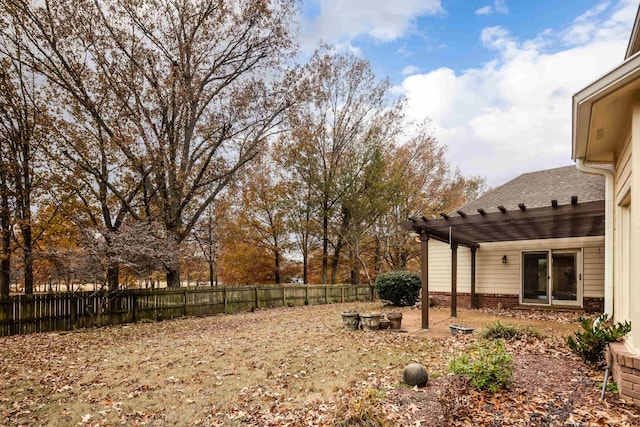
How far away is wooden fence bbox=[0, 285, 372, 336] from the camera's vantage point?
8.71 m

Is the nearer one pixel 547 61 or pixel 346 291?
pixel 547 61

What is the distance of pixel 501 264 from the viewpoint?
1215cm

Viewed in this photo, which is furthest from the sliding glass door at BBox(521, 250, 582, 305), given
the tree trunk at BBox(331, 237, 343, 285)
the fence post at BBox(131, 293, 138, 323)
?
the fence post at BBox(131, 293, 138, 323)

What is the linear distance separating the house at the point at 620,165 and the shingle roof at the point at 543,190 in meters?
4.23

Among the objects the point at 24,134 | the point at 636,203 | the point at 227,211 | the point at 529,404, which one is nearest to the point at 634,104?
the point at 636,203

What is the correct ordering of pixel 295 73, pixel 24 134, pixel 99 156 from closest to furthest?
1. pixel 24 134
2. pixel 99 156
3. pixel 295 73

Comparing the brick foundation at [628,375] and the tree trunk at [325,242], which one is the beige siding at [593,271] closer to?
the brick foundation at [628,375]

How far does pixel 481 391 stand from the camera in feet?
12.3

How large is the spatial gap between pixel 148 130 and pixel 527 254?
45.1 ft

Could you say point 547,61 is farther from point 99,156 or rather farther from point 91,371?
point 99,156

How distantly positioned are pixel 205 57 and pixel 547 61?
37.0 feet

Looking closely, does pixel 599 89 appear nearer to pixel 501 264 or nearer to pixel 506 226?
pixel 506 226

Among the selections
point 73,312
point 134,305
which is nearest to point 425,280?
point 134,305

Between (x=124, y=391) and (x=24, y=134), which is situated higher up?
(x=24, y=134)
